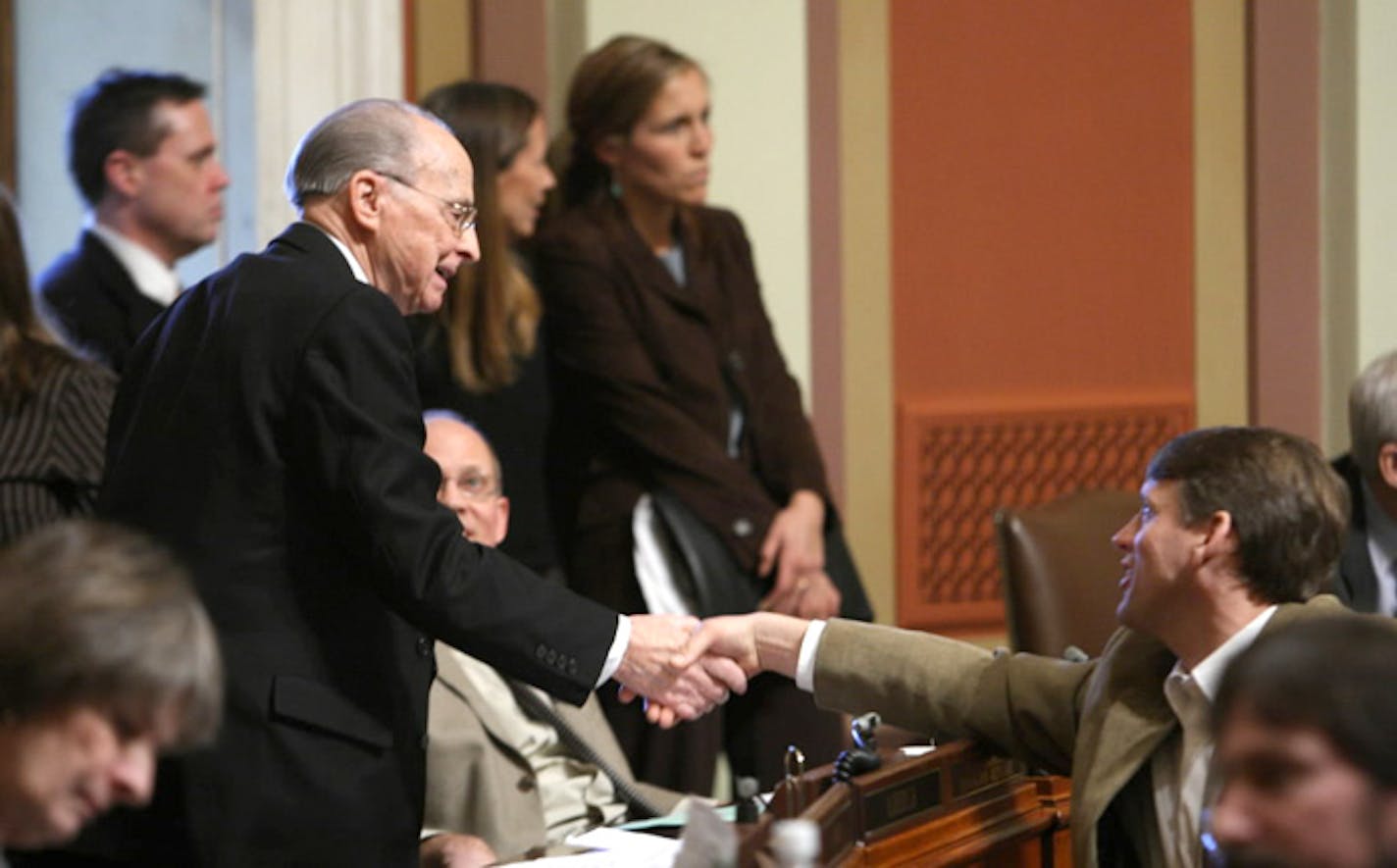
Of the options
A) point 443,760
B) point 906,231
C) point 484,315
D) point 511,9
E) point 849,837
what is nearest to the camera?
point 849,837

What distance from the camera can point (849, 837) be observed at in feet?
7.44

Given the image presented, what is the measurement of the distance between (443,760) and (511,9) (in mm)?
2011

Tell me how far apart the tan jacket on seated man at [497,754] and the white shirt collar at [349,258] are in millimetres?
471

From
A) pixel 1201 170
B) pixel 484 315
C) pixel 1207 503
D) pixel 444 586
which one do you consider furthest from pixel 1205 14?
pixel 444 586

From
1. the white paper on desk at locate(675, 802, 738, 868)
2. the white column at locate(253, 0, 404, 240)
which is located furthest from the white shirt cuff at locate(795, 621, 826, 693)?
the white column at locate(253, 0, 404, 240)

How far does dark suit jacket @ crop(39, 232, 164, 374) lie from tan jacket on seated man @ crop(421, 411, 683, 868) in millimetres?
736

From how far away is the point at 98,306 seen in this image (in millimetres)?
3861

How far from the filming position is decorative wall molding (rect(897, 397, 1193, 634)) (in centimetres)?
514

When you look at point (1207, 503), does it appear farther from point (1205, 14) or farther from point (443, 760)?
point (1205, 14)

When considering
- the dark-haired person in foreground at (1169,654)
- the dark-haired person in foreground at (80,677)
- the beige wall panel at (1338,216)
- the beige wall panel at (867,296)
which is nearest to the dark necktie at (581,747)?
the dark-haired person in foreground at (1169,654)

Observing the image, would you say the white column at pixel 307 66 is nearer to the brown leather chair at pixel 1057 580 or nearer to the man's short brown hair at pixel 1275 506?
the brown leather chair at pixel 1057 580

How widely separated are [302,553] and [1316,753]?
4.35ft

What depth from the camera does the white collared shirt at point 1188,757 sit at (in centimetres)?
249

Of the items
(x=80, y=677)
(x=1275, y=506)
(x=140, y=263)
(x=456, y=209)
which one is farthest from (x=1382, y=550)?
(x=80, y=677)
